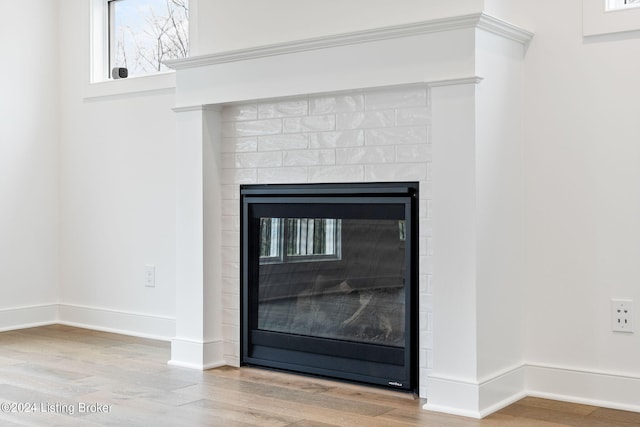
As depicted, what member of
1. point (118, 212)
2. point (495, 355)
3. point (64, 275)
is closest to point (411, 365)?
point (495, 355)

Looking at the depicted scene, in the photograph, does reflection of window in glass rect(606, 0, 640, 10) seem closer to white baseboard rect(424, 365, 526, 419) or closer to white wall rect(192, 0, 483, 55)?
white wall rect(192, 0, 483, 55)

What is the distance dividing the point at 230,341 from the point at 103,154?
68.3 inches

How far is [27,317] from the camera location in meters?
5.05

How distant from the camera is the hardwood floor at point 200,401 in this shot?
115 inches

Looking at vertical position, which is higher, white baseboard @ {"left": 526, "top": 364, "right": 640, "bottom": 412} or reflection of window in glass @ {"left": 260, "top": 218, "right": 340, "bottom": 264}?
reflection of window in glass @ {"left": 260, "top": 218, "right": 340, "bottom": 264}

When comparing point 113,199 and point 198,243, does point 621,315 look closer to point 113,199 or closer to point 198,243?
point 198,243

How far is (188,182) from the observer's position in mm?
3932

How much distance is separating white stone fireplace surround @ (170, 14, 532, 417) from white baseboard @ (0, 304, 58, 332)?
1618mm

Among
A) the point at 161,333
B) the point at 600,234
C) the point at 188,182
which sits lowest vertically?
the point at 161,333

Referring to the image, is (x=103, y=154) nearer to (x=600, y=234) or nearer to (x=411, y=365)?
(x=411, y=365)

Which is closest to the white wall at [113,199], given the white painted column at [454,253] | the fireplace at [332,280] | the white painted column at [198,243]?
the white painted column at [198,243]

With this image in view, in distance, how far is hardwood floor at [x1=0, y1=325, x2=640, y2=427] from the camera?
293 centimetres

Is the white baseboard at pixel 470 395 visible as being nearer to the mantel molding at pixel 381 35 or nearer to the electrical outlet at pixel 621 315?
the electrical outlet at pixel 621 315

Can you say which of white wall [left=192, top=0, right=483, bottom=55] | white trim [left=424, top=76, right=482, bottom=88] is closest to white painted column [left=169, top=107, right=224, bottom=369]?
white wall [left=192, top=0, right=483, bottom=55]
